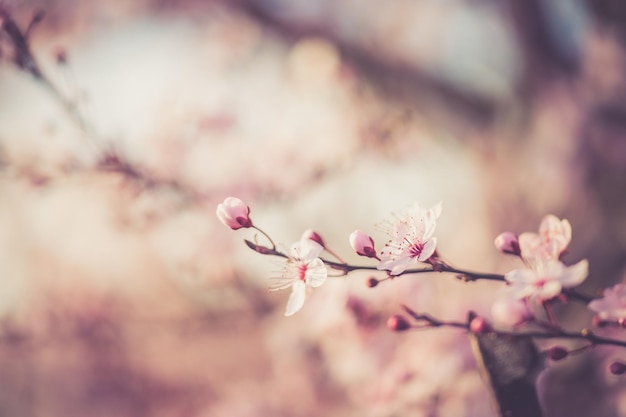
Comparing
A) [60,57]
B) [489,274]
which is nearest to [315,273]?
[489,274]

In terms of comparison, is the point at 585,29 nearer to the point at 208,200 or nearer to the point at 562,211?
the point at 562,211

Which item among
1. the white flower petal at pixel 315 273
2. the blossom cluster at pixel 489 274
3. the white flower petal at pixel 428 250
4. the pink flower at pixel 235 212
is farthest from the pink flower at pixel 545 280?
the pink flower at pixel 235 212

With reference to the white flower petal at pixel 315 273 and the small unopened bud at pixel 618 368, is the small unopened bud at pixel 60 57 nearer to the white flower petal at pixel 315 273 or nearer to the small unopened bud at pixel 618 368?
the white flower petal at pixel 315 273

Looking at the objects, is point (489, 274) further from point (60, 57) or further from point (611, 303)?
point (60, 57)

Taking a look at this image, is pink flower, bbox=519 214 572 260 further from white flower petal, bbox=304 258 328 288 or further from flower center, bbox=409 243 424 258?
white flower petal, bbox=304 258 328 288

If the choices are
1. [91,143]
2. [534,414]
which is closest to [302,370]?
[91,143]
